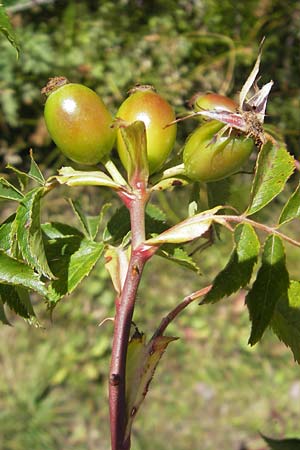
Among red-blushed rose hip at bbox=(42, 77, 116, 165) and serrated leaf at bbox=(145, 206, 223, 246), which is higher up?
red-blushed rose hip at bbox=(42, 77, 116, 165)

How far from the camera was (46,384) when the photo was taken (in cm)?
289

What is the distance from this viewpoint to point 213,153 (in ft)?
2.55

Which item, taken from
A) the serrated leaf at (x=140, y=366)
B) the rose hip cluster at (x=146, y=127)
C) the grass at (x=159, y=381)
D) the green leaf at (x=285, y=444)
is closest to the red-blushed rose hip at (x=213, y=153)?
Answer: the rose hip cluster at (x=146, y=127)

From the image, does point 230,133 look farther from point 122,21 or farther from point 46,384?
point 122,21

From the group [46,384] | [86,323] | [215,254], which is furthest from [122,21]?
[46,384]

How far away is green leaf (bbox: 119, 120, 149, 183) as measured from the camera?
Result: 0.77 meters

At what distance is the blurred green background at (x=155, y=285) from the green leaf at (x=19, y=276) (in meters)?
2.04

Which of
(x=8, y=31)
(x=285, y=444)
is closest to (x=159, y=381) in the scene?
(x=285, y=444)

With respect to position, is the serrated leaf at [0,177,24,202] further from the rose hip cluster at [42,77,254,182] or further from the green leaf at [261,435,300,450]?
the green leaf at [261,435,300,450]

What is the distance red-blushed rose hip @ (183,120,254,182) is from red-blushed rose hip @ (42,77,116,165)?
10 cm

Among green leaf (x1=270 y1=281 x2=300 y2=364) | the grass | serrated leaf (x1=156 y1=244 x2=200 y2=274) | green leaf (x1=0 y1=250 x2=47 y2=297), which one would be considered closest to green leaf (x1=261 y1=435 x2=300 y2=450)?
green leaf (x1=270 y1=281 x2=300 y2=364)

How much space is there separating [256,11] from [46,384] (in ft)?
6.55

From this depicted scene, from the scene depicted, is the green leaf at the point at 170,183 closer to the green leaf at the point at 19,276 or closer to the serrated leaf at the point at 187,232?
the serrated leaf at the point at 187,232

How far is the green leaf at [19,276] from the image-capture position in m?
0.75
